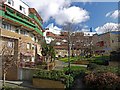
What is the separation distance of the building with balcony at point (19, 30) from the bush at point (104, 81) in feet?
35.7

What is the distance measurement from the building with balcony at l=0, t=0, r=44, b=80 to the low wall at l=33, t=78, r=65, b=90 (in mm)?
4492

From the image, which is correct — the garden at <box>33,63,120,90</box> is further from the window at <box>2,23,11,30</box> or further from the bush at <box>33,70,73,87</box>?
the window at <box>2,23,11,30</box>

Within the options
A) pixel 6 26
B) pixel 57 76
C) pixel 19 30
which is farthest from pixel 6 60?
pixel 19 30

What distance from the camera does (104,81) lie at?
1461 centimetres

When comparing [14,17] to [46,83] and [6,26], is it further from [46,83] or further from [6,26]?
[46,83]

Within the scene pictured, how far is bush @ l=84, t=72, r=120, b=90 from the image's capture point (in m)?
14.3

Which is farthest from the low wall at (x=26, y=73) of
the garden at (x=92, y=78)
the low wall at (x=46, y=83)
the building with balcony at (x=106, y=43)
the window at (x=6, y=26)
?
the building with balcony at (x=106, y=43)

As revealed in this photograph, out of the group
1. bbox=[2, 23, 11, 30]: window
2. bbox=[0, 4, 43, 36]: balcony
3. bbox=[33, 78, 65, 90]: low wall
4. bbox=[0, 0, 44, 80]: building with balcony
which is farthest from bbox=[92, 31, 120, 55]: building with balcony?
bbox=[33, 78, 65, 90]: low wall

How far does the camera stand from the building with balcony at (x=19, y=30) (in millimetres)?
26339

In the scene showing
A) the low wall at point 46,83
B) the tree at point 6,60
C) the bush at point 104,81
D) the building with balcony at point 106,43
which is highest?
the building with balcony at point 106,43

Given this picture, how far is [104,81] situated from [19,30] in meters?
22.4

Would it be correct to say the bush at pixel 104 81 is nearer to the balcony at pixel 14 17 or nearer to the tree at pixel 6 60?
the tree at pixel 6 60

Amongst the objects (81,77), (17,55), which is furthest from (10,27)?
(81,77)

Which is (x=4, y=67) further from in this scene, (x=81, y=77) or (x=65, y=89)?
(x=81, y=77)
